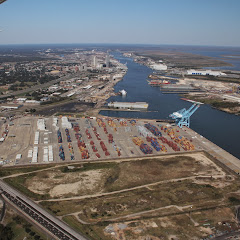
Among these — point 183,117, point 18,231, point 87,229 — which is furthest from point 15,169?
point 183,117

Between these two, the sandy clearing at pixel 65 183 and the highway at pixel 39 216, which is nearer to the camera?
the highway at pixel 39 216

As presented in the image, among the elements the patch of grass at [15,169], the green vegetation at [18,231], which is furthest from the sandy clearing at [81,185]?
the patch of grass at [15,169]

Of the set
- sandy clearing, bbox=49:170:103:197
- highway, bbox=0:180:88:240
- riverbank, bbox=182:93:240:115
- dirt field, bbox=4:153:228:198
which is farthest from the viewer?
riverbank, bbox=182:93:240:115

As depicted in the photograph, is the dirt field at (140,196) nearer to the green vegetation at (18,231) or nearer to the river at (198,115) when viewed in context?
the green vegetation at (18,231)

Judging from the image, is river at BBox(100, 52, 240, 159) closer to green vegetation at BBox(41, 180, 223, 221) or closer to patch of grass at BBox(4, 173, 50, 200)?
green vegetation at BBox(41, 180, 223, 221)

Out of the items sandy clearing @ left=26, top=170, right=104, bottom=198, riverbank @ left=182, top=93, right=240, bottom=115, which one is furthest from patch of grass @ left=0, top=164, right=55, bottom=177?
riverbank @ left=182, top=93, right=240, bottom=115

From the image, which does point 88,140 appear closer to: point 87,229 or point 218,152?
point 87,229
